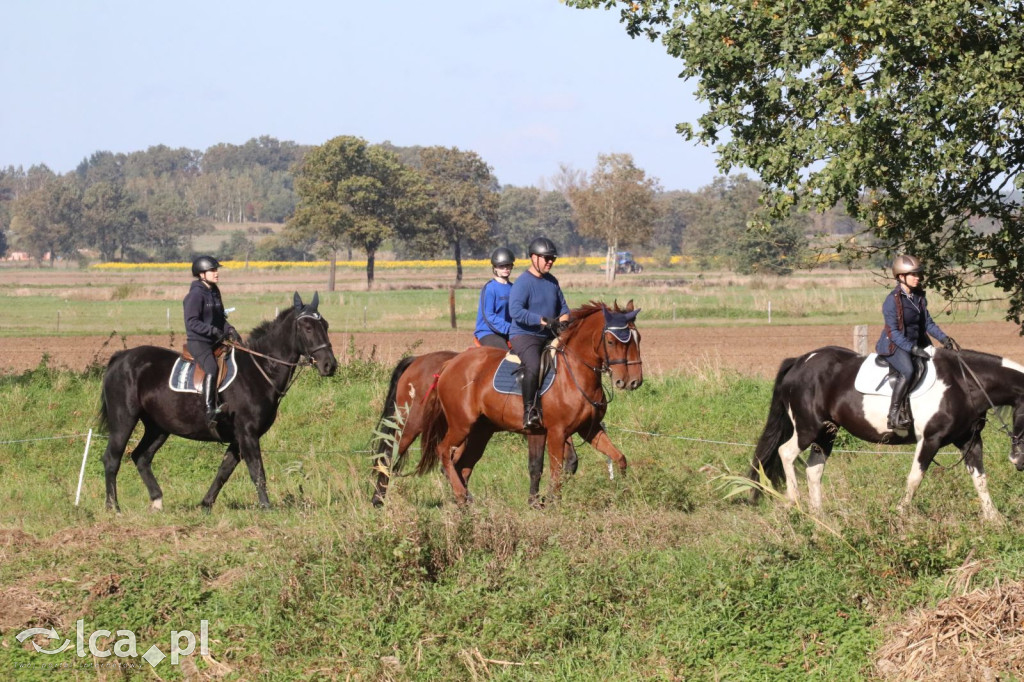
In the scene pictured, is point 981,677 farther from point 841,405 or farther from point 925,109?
point 925,109

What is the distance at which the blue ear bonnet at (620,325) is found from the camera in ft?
34.7

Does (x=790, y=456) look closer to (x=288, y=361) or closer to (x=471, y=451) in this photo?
(x=471, y=451)

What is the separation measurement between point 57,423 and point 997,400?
510 inches

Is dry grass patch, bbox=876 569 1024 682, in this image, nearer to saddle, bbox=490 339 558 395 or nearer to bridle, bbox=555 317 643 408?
bridle, bbox=555 317 643 408

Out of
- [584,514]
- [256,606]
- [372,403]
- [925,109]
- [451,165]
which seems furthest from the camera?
[451,165]

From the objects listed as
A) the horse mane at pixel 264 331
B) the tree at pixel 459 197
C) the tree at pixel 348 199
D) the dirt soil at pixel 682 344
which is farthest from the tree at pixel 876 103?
the tree at pixel 459 197

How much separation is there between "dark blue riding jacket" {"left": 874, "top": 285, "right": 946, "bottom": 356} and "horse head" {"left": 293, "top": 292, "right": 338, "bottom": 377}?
5.45 m

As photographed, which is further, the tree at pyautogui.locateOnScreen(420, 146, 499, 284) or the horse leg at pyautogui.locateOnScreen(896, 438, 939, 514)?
the tree at pyautogui.locateOnScreen(420, 146, 499, 284)

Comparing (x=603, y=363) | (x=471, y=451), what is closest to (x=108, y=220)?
(x=471, y=451)

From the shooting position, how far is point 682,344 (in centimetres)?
2964

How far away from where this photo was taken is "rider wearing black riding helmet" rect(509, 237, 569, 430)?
10.9 m

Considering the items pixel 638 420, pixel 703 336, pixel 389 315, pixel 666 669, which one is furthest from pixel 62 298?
pixel 666 669

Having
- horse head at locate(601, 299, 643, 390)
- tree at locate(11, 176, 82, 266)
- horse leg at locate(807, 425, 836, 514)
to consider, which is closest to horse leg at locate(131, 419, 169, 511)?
horse head at locate(601, 299, 643, 390)

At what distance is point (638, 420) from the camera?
52.6 feet
